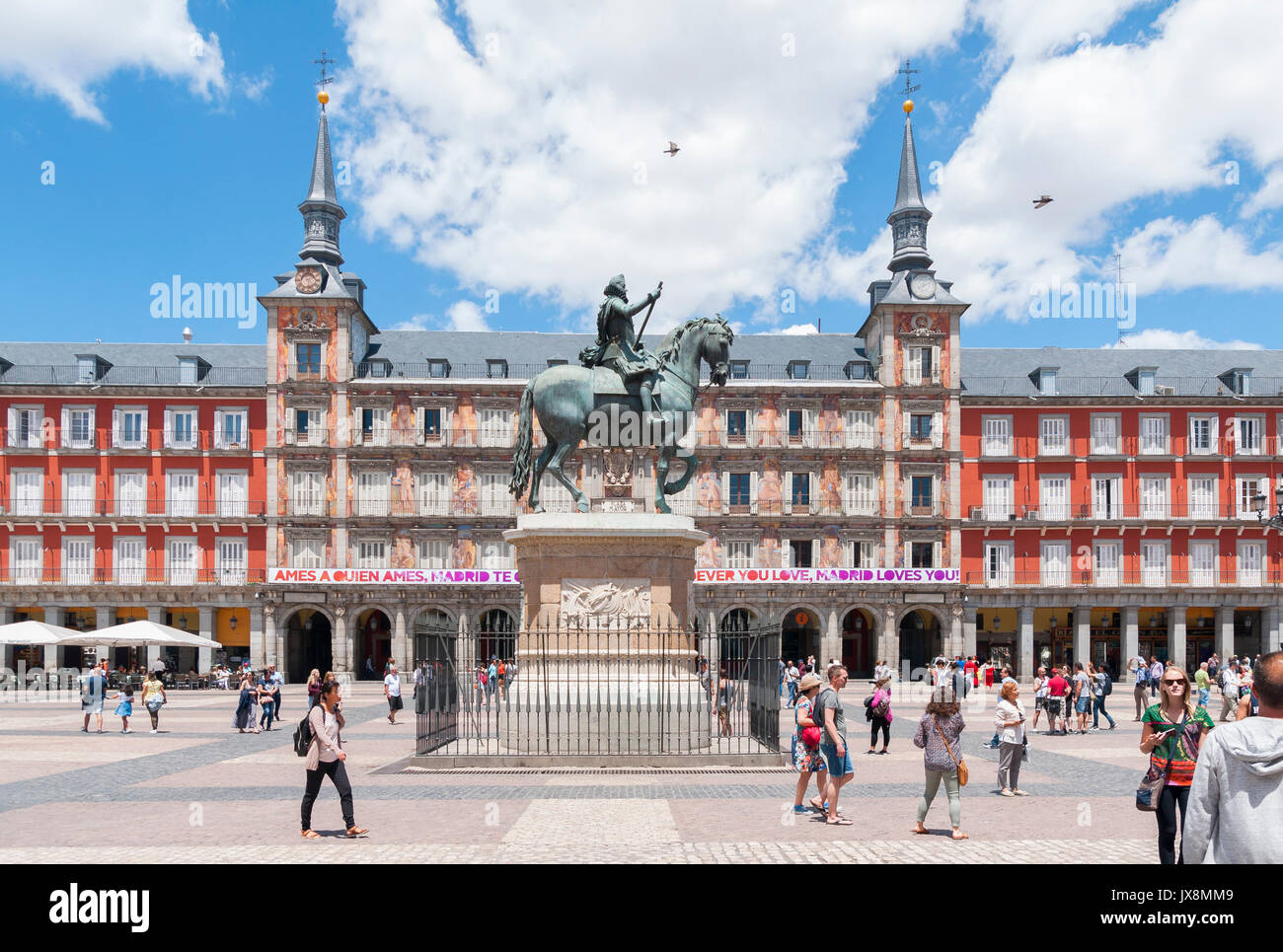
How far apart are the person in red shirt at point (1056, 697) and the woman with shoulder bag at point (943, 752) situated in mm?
13345

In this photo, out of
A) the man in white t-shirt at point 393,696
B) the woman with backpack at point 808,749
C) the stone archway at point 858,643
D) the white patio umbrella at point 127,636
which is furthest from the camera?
the stone archway at point 858,643

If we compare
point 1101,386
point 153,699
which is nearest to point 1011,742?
point 153,699

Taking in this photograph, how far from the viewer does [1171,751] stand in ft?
26.1

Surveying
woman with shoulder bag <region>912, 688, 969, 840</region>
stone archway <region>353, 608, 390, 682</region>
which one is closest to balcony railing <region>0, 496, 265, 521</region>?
stone archway <region>353, 608, 390, 682</region>

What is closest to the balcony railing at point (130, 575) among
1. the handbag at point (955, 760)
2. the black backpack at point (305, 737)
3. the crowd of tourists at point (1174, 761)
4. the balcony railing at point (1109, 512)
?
the balcony railing at point (1109, 512)

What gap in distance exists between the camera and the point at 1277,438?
53.7 meters

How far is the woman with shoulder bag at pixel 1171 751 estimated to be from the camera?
25.7ft

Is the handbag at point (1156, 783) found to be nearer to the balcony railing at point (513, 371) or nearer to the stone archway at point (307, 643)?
the balcony railing at point (513, 371)

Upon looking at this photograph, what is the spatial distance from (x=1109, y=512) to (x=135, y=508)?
47689 millimetres

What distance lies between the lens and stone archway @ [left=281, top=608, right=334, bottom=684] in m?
52.2

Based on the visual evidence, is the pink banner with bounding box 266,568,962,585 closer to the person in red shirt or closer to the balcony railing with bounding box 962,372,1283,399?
the balcony railing with bounding box 962,372,1283,399

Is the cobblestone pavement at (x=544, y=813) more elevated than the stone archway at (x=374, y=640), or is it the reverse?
the cobblestone pavement at (x=544, y=813)

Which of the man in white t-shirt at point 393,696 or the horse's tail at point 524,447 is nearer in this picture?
the horse's tail at point 524,447

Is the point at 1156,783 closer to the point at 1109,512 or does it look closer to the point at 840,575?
the point at 840,575
